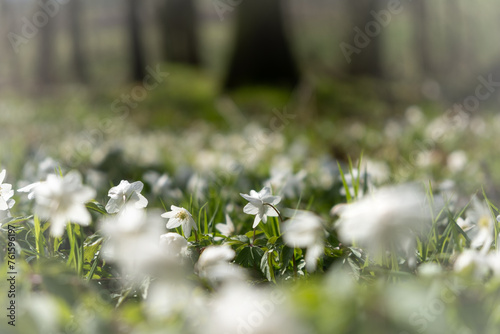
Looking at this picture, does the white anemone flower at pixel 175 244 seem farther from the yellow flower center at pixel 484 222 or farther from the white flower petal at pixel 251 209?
the yellow flower center at pixel 484 222

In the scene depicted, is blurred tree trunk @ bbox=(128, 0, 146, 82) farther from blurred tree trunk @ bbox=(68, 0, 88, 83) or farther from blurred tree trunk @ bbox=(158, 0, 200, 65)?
blurred tree trunk @ bbox=(68, 0, 88, 83)

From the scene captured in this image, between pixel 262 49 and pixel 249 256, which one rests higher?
pixel 249 256

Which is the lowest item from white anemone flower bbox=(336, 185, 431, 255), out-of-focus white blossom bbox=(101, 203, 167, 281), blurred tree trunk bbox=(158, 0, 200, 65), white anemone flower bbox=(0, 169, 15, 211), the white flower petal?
blurred tree trunk bbox=(158, 0, 200, 65)

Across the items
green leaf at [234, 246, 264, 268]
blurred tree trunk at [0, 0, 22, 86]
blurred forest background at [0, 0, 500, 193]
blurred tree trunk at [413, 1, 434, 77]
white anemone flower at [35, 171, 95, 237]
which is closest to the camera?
white anemone flower at [35, 171, 95, 237]

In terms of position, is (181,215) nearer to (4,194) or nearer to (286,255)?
(286,255)

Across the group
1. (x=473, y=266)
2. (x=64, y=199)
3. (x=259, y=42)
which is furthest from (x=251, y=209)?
(x=259, y=42)

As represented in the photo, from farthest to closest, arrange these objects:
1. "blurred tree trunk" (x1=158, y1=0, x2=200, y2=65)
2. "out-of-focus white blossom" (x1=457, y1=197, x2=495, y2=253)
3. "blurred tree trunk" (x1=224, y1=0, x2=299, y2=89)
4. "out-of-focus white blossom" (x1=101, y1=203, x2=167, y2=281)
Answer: "blurred tree trunk" (x1=158, y1=0, x2=200, y2=65), "blurred tree trunk" (x1=224, y1=0, x2=299, y2=89), "out-of-focus white blossom" (x1=457, y1=197, x2=495, y2=253), "out-of-focus white blossom" (x1=101, y1=203, x2=167, y2=281)

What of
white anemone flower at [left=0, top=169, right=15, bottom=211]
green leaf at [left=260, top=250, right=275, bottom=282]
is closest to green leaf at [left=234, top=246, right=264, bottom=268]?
green leaf at [left=260, top=250, right=275, bottom=282]
